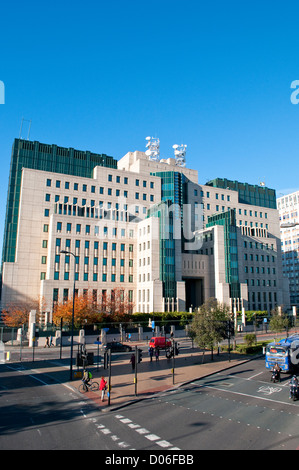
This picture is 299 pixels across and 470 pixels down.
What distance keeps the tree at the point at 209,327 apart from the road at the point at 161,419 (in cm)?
717

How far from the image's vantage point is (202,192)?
95688 millimetres

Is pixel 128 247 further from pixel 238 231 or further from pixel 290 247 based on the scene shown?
pixel 290 247

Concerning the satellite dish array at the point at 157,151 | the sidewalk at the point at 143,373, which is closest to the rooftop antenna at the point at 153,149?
the satellite dish array at the point at 157,151

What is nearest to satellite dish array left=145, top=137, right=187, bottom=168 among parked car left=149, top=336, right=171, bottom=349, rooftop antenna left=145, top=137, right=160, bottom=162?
rooftop antenna left=145, top=137, right=160, bottom=162

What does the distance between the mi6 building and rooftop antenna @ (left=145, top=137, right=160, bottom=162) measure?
1.37ft

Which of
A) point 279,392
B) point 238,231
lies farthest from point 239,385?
point 238,231

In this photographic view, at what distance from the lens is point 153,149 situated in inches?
3836

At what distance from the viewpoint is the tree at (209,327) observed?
32469 millimetres

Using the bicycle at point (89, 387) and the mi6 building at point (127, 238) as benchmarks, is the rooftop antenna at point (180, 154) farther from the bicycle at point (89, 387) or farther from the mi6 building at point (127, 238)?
the bicycle at point (89, 387)

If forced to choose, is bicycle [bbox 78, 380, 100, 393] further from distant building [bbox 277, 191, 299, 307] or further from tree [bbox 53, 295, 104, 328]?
distant building [bbox 277, 191, 299, 307]

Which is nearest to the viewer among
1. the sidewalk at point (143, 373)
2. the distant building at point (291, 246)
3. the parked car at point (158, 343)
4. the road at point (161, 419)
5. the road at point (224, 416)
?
the road at point (161, 419)

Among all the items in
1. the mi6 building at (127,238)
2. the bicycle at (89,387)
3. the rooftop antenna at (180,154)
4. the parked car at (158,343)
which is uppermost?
the rooftop antenna at (180,154)

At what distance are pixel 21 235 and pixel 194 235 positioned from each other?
133 feet

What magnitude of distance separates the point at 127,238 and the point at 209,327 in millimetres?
44604
